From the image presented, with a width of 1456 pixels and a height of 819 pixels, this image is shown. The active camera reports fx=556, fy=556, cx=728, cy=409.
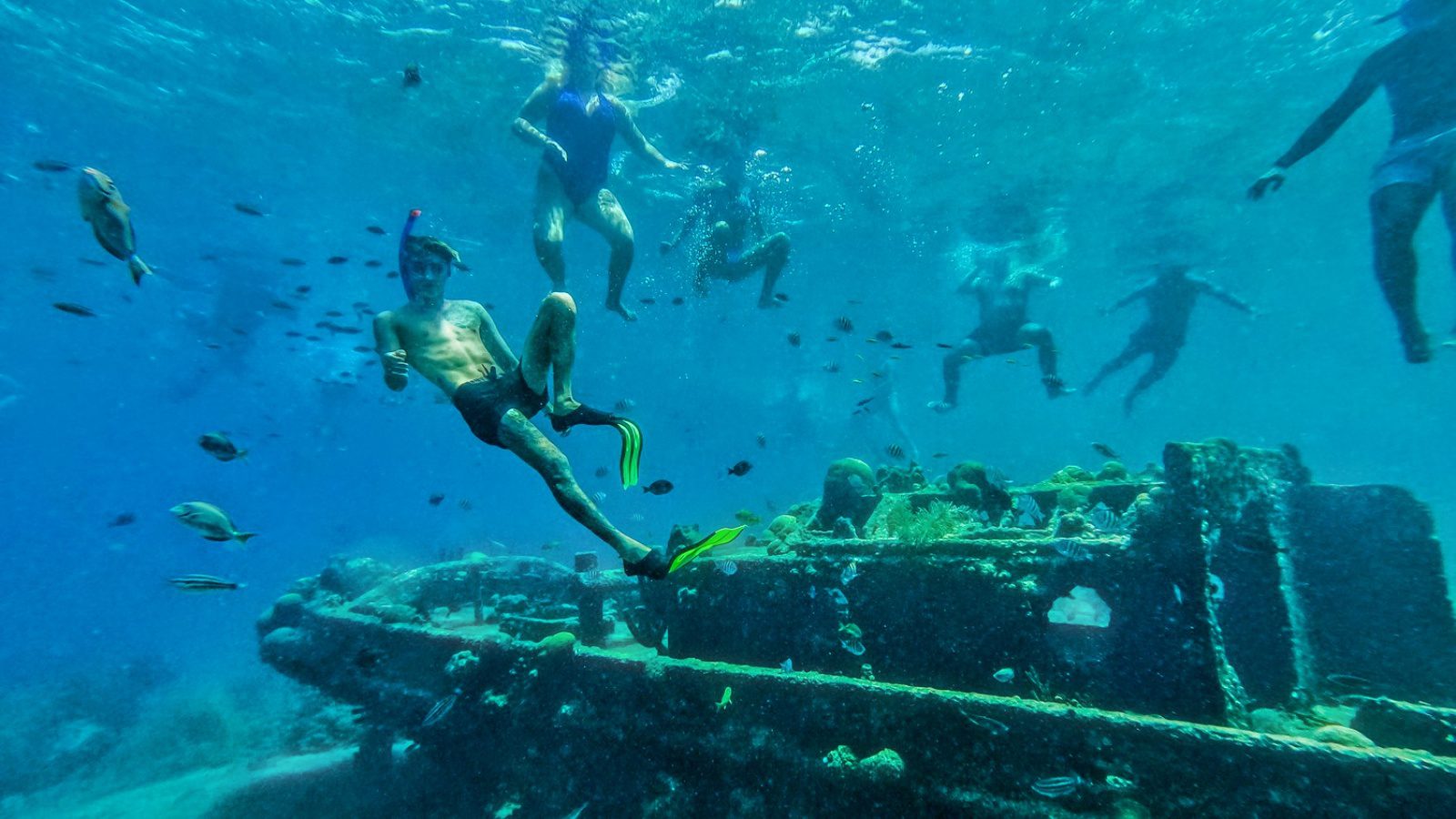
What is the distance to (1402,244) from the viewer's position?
5.77 meters

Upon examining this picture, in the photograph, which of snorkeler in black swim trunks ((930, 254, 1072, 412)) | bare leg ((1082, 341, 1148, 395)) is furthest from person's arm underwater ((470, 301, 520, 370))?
bare leg ((1082, 341, 1148, 395))

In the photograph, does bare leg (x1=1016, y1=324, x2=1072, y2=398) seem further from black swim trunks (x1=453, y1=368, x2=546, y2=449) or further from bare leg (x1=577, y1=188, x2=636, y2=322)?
black swim trunks (x1=453, y1=368, x2=546, y2=449)

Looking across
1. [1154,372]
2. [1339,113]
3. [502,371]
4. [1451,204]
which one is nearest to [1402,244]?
[1451,204]

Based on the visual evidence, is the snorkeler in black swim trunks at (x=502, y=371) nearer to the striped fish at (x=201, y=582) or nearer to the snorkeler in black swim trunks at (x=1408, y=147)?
the striped fish at (x=201, y=582)

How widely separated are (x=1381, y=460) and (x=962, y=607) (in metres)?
134

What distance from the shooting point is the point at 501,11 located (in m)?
13.9

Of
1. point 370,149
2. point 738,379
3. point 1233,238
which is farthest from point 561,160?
point 738,379

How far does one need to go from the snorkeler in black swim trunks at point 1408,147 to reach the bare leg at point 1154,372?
36.1 ft

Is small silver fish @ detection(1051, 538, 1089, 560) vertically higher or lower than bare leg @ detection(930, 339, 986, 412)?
lower

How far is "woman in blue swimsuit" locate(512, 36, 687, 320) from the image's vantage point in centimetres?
1066

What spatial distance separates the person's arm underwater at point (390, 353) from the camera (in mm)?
4785

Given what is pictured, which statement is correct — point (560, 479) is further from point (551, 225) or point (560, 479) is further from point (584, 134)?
point (584, 134)

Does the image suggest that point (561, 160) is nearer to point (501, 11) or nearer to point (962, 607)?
point (501, 11)

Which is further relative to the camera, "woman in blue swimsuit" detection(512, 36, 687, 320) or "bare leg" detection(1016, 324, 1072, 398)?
"bare leg" detection(1016, 324, 1072, 398)
